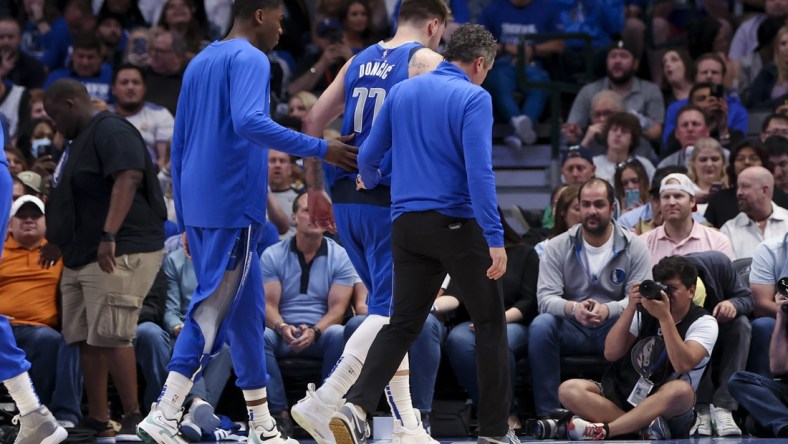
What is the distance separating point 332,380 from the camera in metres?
6.38

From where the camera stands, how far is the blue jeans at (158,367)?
846 centimetres

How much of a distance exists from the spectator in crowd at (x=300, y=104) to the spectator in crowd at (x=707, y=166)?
129 inches

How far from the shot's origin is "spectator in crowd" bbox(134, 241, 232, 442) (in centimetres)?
802

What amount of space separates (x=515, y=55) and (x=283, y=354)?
16.1ft

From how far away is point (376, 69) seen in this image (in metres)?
6.59

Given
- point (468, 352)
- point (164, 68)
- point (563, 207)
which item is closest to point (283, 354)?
point (468, 352)

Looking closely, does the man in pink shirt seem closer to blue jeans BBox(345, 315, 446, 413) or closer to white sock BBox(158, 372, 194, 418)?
blue jeans BBox(345, 315, 446, 413)

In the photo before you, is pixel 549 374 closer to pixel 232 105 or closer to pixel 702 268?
pixel 702 268

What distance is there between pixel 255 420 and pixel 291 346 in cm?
205

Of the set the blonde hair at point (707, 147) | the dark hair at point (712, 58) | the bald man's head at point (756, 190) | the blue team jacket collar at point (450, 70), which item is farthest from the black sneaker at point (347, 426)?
the dark hair at point (712, 58)

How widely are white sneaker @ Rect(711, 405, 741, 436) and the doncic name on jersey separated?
10.3 ft

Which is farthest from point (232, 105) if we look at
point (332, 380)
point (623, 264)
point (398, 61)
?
point (623, 264)

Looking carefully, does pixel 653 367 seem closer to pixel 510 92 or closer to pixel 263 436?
pixel 263 436

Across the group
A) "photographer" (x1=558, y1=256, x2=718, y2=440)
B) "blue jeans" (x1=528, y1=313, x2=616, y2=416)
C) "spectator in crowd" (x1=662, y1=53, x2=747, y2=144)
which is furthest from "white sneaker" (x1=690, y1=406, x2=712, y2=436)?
"spectator in crowd" (x1=662, y1=53, x2=747, y2=144)
